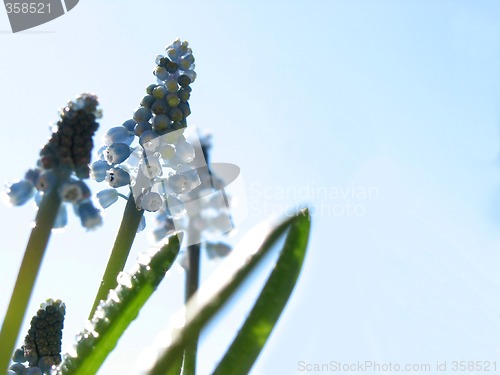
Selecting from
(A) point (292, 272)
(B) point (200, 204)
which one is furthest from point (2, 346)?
(B) point (200, 204)

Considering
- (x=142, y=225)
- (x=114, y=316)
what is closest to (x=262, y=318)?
(x=114, y=316)

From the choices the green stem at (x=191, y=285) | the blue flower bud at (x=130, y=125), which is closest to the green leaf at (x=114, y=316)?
the green stem at (x=191, y=285)

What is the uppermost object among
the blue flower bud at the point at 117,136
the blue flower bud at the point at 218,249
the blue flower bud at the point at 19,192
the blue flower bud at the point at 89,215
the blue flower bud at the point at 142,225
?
the blue flower bud at the point at 117,136

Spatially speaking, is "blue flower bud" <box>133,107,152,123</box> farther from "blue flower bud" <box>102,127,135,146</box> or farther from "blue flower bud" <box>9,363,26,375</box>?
"blue flower bud" <box>9,363,26,375</box>

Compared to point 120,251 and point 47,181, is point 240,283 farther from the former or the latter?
point 120,251

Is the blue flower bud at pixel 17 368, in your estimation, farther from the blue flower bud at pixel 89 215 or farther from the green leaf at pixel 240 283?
the green leaf at pixel 240 283

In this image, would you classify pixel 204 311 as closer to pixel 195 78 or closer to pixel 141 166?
pixel 141 166
